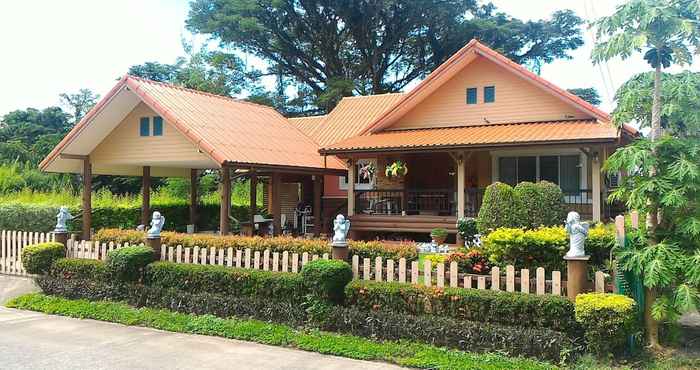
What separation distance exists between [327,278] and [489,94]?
1219 cm

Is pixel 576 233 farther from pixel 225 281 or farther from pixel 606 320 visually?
pixel 225 281

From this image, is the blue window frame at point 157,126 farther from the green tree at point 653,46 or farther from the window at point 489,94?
the green tree at point 653,46

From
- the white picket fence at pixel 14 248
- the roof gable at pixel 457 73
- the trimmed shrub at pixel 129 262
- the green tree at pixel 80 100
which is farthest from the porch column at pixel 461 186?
the green tree at pixel 80 100

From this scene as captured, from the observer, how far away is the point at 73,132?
49.9 feet

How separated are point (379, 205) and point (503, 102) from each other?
5.31 meters

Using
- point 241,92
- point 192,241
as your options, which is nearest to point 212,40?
point 241,92

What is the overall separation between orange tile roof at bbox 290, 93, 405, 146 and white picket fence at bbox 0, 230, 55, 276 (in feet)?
39.4

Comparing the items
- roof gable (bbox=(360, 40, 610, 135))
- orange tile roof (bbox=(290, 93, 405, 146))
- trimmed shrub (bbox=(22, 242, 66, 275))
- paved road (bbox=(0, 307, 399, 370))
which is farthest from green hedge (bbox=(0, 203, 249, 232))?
roof gable (bbox=(360, 40, 610, 135))

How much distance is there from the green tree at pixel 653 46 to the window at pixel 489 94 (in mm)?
11054

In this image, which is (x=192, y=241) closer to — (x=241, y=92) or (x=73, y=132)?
(x=73, y=132)

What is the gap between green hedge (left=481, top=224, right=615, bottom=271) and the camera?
26.6ft

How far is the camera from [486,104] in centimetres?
1878

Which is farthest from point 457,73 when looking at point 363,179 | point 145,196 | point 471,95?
point 145,196

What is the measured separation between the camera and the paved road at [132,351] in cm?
721
